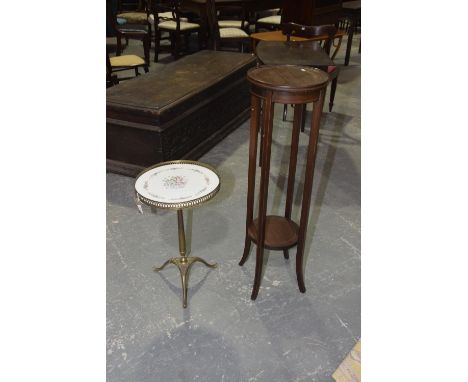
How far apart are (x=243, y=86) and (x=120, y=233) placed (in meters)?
2.19

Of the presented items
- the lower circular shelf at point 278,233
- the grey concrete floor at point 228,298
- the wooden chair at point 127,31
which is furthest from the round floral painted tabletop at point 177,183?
the wooden chair at point 127,31

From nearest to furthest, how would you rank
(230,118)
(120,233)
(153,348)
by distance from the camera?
1. (153,348)
2. (120,233)
3. (230,118)

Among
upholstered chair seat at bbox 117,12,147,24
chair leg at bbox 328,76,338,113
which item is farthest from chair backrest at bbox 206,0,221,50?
upholstered chair seat at bbox 117,12,147,24

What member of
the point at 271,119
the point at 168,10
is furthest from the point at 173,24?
the point at 271,119

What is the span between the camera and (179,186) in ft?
5.88

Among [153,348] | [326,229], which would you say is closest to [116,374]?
[153,348]

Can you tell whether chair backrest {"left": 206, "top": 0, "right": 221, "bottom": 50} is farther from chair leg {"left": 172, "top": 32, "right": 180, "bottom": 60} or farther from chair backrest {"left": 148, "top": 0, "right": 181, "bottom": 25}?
chair leg {"left": 172, "top": 32, "right": 180, "bottom": 60}

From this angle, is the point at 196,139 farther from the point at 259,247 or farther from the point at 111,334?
the point at 111,334

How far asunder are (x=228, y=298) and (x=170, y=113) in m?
1.43

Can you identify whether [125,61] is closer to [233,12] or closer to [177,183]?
[233,12]

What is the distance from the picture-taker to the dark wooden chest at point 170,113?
2.88 metres

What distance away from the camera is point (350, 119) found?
172 inches

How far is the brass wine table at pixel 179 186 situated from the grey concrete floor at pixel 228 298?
0.20 meters

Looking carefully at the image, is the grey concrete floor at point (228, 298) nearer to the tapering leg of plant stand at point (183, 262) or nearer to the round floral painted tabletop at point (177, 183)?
the tapering leg of plant stand at point (183, 262)
